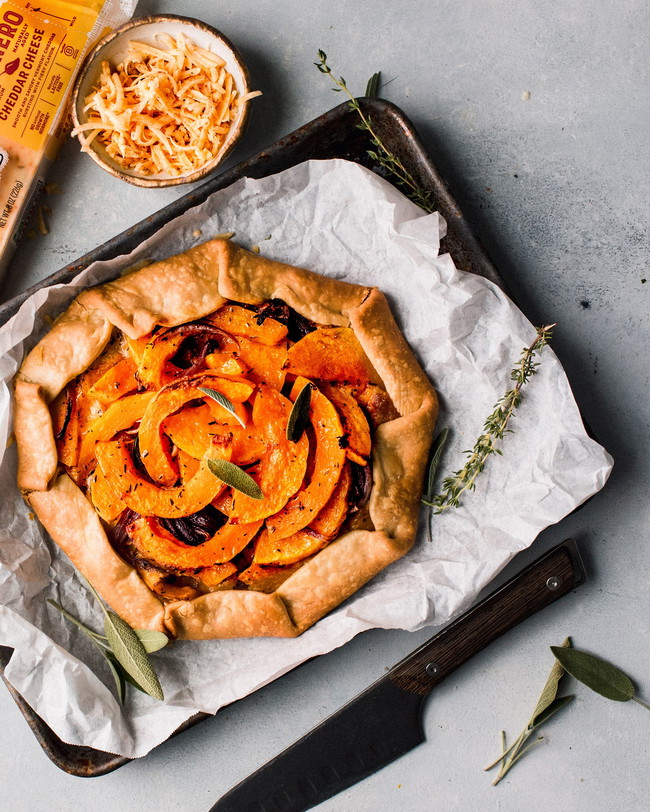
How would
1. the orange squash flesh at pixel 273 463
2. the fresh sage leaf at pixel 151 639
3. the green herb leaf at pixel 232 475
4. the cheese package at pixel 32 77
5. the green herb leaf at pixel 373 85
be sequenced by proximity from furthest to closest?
the green herb leaf at pixel 373 85 → the cheese package at pixel 32 77 → the fresh sage leaf at pixel 151 639 → the orange squash flesh at pixel 273 463 → the green herb leaf at pixel 232 475

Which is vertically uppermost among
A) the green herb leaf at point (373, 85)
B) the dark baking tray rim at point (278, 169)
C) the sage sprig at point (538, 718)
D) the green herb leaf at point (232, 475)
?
the green herb leaf at point (373, 85)

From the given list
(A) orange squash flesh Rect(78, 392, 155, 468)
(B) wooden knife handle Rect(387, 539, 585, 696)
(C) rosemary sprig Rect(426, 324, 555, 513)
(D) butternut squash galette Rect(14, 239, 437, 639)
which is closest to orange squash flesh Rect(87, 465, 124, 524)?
(D) butternut squash galette Rect(14, 239, 437, 639)

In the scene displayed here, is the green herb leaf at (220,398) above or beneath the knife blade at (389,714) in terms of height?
above

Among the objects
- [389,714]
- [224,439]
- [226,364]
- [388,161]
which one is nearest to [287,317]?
[226,364]

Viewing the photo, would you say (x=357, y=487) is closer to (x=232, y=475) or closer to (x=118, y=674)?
(x=232, y=475)

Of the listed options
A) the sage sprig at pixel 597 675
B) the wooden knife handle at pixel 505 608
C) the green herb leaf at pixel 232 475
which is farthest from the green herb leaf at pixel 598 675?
the green herb leaf at pixel 232 475

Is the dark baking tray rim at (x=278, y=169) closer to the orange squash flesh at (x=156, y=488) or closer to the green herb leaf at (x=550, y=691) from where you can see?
the orange squash flesh at (x=156, y=488)

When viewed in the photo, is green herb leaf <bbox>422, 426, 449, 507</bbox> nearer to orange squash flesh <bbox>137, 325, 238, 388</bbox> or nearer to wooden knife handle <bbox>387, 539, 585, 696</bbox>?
wooden knife handle <bbox>387, 539, 585, 696</bbox>
